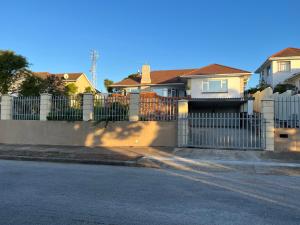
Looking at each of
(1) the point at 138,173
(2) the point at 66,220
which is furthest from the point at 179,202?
(1) the point at 138,173

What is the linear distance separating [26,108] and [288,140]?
43.4 feet

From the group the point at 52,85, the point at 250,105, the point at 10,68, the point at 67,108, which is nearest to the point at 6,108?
the point at 67,108

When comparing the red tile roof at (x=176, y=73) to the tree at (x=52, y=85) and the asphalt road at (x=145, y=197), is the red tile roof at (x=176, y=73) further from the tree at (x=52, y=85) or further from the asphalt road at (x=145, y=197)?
the asphalt road at (x=145, y=197)

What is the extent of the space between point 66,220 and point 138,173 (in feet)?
14.1

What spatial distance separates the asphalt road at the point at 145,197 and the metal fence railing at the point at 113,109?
5427 millimetres

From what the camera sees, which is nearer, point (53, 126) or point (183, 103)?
point (183, 103)

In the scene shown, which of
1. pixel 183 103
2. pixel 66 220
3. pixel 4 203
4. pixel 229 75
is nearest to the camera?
pixel 66 220

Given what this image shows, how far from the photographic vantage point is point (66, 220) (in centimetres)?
446

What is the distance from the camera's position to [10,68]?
2144cm

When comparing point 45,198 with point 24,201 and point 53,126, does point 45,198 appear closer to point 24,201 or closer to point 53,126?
point 24,201

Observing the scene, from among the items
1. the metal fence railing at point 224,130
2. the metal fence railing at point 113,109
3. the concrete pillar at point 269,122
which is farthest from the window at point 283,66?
the metal fence railing at point 113,109

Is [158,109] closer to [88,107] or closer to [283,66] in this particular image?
[88,107]

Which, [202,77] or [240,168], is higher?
[202,77]

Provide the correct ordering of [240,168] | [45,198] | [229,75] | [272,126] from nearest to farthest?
[45,198] < [240,168] < [272,126] < [229,75]
